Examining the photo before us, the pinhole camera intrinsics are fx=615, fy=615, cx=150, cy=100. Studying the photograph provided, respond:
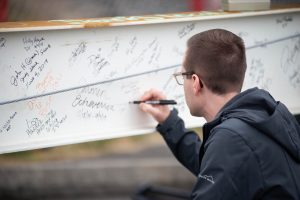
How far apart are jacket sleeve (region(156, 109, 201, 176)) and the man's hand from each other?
3cm

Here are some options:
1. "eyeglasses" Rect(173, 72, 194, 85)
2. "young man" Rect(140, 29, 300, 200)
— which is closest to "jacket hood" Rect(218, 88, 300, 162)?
"young man" Rect(140, 29, 300, 200)

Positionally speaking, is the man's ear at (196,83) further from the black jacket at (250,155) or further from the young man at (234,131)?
the black jacket at (250,155)

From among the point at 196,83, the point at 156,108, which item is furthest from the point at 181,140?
the point at 196,83

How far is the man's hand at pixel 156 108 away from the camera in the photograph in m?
3.07

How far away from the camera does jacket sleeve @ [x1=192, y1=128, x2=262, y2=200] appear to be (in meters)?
2.14

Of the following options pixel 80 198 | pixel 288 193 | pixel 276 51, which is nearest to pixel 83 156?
pixel 80 198

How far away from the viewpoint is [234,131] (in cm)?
218

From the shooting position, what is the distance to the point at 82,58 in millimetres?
2861

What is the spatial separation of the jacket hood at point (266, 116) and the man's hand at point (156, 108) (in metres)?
0.74

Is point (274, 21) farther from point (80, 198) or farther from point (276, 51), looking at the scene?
point (80, 198)

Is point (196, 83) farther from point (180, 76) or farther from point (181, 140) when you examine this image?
point (181, 140)

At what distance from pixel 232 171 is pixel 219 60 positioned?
50 centimetres
